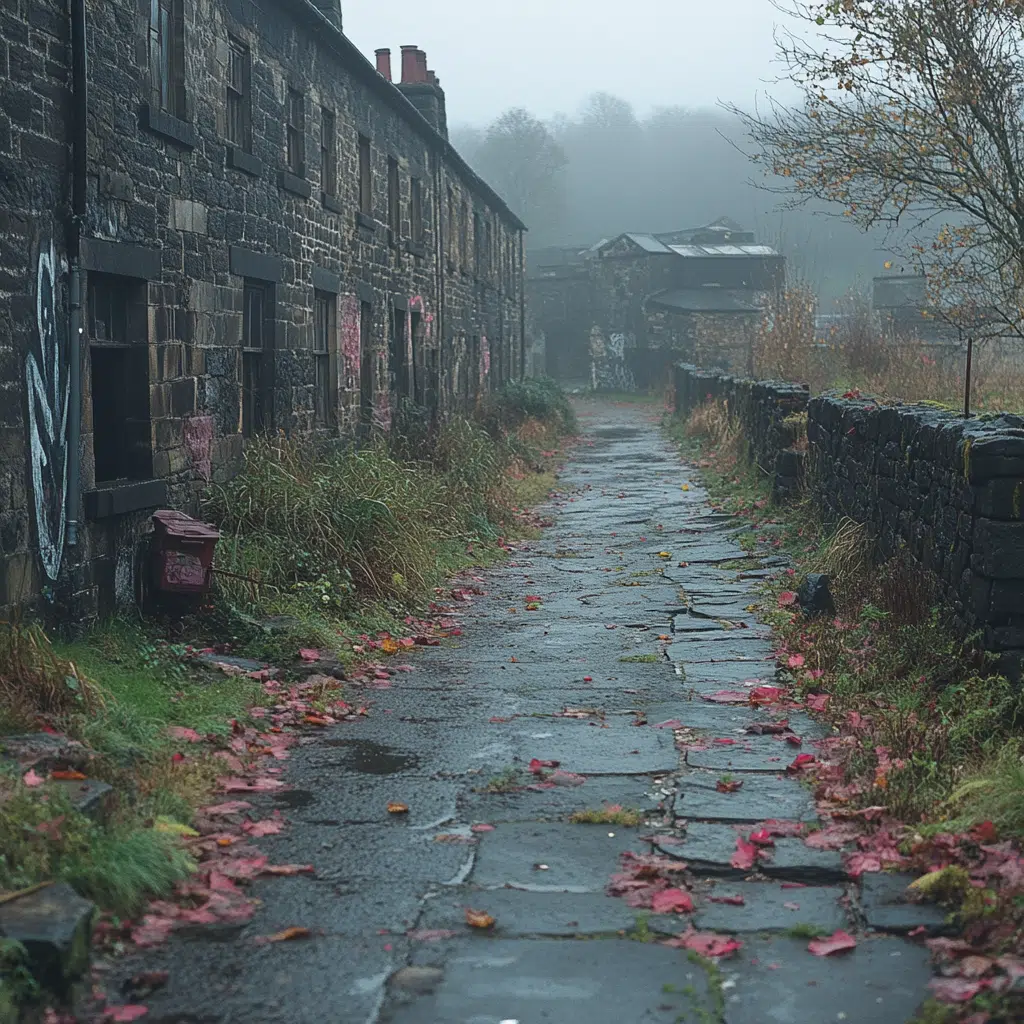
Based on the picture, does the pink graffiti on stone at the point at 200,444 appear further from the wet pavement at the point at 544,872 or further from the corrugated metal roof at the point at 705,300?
the corrugated metal roof at the point at 705,300

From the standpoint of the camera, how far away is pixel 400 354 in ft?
63.0

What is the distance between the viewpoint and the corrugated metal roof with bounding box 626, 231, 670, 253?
51062 mm

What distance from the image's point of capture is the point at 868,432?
10266mm

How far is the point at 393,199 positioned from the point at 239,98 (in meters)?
7.01

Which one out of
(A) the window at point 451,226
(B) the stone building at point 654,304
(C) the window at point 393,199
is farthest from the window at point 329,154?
(B) the stone building at point 654,304

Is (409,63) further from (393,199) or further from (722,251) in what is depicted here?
(722,251)

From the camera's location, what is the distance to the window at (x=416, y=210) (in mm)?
20484

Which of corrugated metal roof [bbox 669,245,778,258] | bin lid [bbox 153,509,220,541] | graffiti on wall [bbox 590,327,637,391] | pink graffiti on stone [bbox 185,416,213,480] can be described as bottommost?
bin lid [bbox 153,509,220,541]

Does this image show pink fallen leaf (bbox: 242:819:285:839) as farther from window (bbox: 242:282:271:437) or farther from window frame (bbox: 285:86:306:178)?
window frame (bbox: 285:86:306:178)

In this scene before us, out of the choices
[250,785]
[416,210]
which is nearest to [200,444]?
[250,785]

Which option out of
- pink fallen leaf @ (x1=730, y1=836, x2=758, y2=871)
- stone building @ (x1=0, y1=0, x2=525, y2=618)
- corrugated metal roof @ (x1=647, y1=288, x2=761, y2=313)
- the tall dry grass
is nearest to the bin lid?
stone building @ (x1=0, y1=0, x2=525, y2=618)

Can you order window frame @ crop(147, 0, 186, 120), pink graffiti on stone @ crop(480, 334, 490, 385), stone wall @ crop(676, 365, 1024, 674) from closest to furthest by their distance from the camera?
stone wall @ crop(676, 365, 1024, 674) < window frame @ crop(147, 0, 186, 120) < pink graffiti on stone @ crop(480, 334, 490, 385)

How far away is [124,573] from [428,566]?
118 inches

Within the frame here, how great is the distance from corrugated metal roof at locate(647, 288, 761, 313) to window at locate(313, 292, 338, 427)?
111 feet
